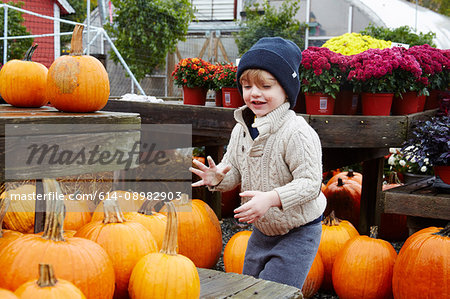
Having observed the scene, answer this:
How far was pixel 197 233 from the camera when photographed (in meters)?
3.24

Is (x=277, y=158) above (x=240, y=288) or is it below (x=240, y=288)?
above

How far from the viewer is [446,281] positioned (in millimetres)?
2518

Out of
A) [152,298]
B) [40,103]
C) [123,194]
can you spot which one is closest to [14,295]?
[152,298]

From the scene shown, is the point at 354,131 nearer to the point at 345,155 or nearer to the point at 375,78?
the point at 375,78

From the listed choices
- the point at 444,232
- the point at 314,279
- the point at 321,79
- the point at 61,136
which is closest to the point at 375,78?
the point at 321,79

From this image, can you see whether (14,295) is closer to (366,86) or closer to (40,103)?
(40,103)

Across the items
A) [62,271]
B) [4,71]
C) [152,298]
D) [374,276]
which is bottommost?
[374,276]

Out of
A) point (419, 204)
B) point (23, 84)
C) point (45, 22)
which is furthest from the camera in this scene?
point (45, 22)

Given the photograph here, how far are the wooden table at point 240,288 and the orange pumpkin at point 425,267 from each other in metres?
1.19

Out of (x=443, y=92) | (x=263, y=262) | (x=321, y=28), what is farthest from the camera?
(x=321, y=28)

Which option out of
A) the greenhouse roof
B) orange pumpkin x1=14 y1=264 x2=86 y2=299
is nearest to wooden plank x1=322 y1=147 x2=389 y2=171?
orange pumpkin x1=14 y1=264 x2=86 y2=299

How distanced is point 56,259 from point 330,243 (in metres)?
2.20

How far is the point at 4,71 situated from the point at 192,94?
93.7 inches

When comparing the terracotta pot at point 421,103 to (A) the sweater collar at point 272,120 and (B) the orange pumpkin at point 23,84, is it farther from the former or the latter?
(B) the orange pumpkin at point 23,84
